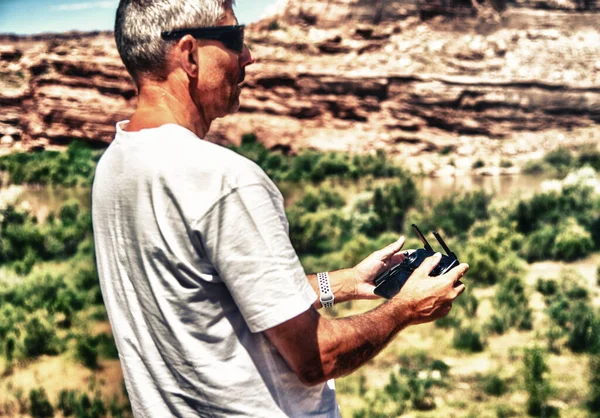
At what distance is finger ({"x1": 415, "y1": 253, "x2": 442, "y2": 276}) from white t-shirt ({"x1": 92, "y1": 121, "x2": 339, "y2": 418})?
0.30 meters

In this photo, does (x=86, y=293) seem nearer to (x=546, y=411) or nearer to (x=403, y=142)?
(x=546, y=411)

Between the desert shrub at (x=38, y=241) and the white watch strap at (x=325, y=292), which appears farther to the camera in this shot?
the desert shrub at (x=38, y=241)

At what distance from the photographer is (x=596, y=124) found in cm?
2631

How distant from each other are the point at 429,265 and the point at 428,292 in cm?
6

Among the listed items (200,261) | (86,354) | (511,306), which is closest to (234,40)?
(200,261)

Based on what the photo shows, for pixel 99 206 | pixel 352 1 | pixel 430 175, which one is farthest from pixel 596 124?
pixel 99 206

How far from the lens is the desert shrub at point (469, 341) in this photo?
283 inches

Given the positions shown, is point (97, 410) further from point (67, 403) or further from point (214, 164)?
point (214, 164)

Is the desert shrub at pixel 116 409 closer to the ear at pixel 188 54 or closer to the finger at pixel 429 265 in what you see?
the finger at pixel 429 265

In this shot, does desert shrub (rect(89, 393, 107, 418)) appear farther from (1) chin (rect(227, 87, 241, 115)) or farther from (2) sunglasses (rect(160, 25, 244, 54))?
(2) sunglasses (rect(160, 25, 244, 54))

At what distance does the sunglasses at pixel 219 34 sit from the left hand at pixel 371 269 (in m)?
0.61

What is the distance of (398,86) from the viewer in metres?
28.3

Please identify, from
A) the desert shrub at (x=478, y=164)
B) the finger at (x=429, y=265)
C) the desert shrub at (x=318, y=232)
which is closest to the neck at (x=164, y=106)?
the finger at (x=429, y=265)

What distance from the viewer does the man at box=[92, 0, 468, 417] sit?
1.08 metres
